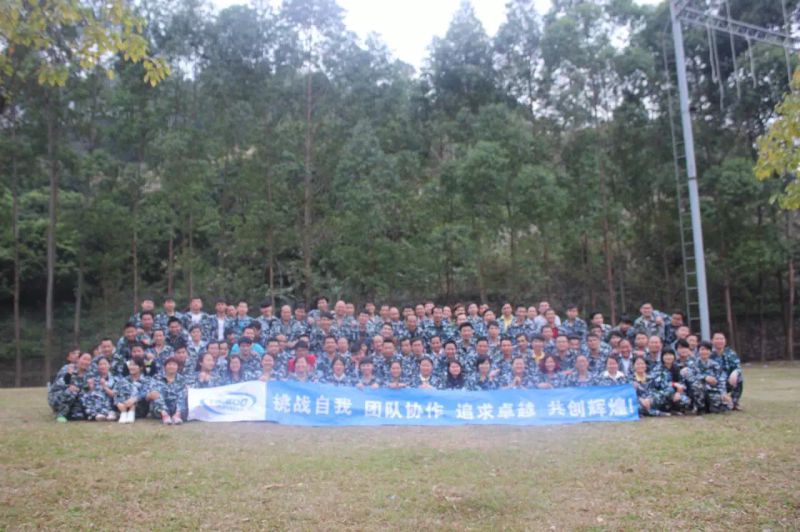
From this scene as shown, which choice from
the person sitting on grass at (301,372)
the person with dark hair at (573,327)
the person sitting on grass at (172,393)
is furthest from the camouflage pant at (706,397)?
the person sitting on grass at (172,393)

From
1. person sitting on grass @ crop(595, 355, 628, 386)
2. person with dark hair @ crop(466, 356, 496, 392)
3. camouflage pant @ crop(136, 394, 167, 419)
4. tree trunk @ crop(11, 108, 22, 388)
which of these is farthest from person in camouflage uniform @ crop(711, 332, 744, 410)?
tree trunk @ crop(11, 108, 22, 388)

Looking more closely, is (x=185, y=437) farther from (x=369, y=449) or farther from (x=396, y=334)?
(x=396, y=334)

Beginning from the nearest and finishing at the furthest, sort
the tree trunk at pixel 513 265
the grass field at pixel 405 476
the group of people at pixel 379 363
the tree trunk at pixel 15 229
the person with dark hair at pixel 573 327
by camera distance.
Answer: the grass field at pixel 405 476 < the group of people at pixel 379 363 < the person with dark hair at pixel 573 327 < the tree trunk at pixel 15 229 < the tree trunk at pixel 513 265

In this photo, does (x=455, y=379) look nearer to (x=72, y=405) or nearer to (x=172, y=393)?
(x=172, y=393)

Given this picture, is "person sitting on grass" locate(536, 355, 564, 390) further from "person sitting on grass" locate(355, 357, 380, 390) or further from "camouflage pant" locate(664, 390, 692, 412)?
"person sitting on grass" locate(355, 357, 380, 390)

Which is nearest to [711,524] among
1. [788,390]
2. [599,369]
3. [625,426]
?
[625,426]

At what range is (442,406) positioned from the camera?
28.1ft

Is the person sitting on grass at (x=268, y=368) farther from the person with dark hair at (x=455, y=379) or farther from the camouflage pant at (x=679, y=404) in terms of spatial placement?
the camouflage pant at (x=679, y=404)

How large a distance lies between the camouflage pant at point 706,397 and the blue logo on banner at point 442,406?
3.01ft

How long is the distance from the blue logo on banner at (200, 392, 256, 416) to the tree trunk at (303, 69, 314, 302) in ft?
36.3

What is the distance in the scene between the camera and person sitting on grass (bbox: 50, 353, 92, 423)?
8789 millimetres

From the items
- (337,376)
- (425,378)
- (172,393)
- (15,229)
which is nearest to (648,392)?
(425,378)

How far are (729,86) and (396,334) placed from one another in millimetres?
16438

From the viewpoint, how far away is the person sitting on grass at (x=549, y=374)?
30.4 feet
